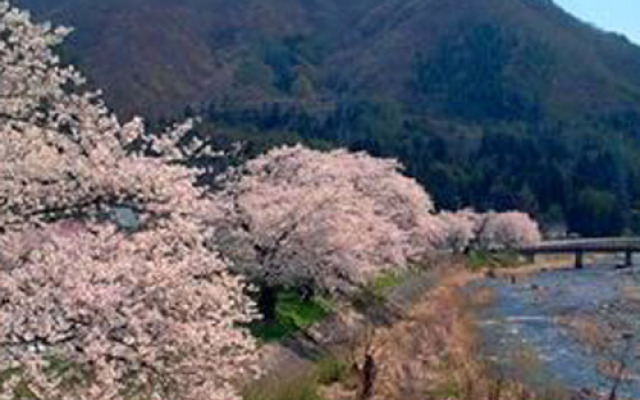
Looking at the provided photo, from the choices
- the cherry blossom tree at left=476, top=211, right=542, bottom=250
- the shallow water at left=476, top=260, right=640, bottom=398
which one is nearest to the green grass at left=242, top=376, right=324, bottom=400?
the shallow water at left=476, top=260, right=640, bottom=398

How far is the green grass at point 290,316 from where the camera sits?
135 ft

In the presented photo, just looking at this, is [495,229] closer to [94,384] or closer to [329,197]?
[329,197]

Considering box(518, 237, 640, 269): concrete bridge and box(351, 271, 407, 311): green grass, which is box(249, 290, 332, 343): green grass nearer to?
box(351, 271, 407, 311): green grass

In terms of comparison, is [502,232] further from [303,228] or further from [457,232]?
[303,228]

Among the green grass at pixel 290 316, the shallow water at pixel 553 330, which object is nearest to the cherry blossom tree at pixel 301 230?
the green grass at pixel 290 316

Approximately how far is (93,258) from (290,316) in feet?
99.6

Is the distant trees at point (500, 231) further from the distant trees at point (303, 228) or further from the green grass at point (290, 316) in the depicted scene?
the green grass at point (290, 316)

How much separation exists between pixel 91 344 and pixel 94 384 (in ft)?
1.85

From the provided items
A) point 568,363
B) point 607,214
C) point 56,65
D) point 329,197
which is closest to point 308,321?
point 329,197

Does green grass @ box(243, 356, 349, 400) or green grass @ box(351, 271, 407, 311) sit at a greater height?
green grass @ box(243, 356, 349, 400)

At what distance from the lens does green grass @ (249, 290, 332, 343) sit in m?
41.2

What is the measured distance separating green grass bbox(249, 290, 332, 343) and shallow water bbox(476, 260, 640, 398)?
22.1ft

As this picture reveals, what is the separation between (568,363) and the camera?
4438 cm

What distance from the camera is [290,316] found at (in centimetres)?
4522
